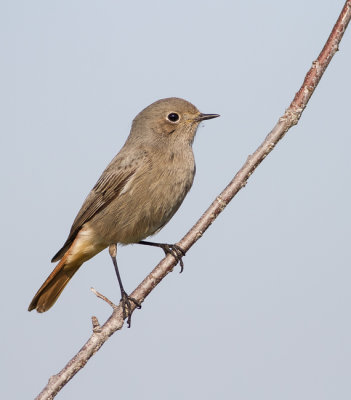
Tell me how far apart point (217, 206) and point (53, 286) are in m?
3.06

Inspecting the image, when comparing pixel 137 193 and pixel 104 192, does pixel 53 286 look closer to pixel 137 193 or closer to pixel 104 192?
pixel 104 192

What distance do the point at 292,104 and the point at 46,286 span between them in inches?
147

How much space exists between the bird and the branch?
1.59m

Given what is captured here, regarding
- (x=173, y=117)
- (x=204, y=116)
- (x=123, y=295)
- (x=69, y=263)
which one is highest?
(x=204, y=116)

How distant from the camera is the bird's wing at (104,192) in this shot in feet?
22.4

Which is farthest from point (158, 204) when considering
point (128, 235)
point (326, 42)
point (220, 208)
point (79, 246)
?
point (326, 42)


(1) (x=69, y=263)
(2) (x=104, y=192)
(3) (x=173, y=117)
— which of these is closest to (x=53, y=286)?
(1) (x=69, y=263)

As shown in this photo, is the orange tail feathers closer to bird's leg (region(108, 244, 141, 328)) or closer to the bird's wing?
the bird's wing

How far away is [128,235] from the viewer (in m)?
6.80

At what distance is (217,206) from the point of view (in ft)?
14.9

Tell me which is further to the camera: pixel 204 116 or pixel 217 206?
pixel 204 116

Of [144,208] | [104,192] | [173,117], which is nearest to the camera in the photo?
[144,208]

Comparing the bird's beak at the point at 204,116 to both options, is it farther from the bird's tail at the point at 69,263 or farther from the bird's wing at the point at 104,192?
the bird's tail at the point at 69,263

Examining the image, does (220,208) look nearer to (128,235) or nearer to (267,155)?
(267,155)
